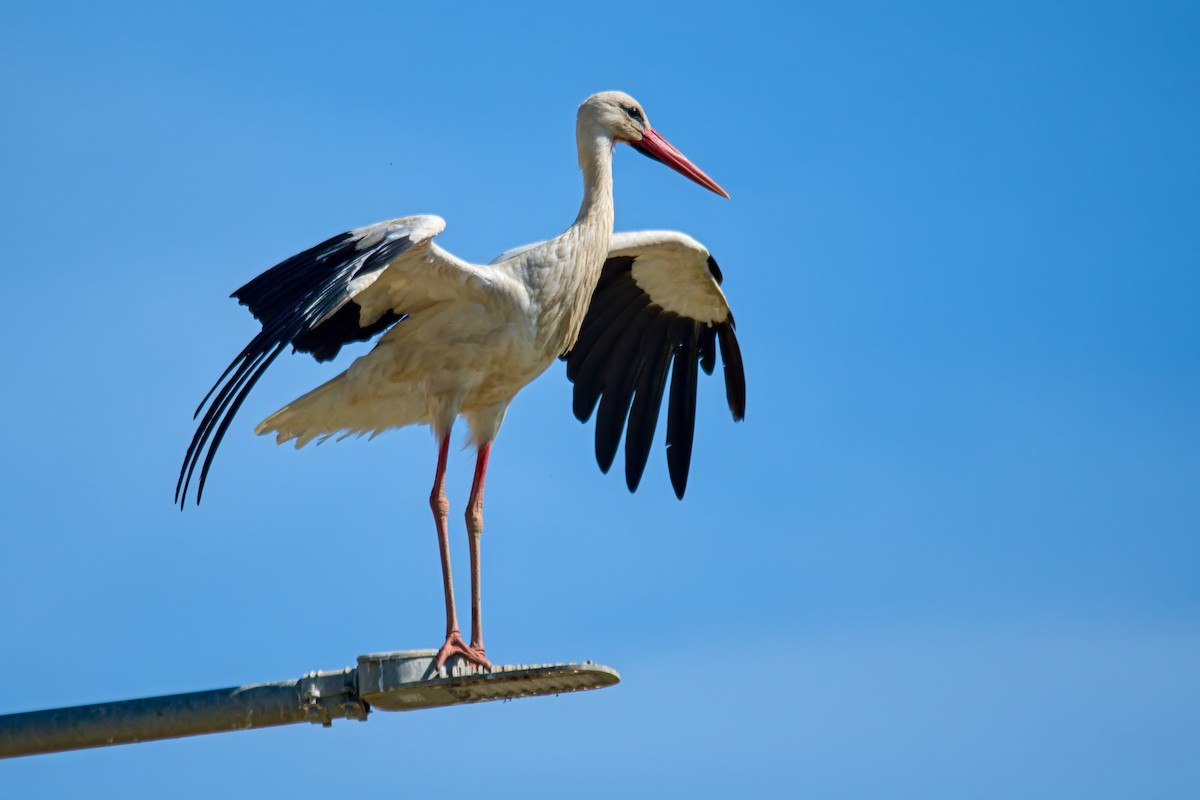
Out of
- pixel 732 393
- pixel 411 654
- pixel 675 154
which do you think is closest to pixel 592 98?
pixel 675 154

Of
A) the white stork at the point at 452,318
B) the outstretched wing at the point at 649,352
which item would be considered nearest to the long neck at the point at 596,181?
the white stork at the point at 452,318

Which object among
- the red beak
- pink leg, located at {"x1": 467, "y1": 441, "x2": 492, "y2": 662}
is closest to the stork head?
the red beak

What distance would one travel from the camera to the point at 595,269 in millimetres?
9594

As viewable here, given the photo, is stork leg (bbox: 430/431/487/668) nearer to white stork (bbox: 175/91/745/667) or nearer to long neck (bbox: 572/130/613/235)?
white stork (bbox: 175/91/745/667)

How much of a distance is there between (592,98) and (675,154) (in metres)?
0.68

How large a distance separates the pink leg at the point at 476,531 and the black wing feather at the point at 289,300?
1.51 meters

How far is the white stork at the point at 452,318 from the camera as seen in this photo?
27.6 ft

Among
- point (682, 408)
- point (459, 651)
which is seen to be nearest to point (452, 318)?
point (459, 651)

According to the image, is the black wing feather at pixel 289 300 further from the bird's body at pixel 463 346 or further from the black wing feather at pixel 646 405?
the black wing feather at pixel 646 405

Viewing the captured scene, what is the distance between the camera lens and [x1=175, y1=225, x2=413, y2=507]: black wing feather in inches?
304

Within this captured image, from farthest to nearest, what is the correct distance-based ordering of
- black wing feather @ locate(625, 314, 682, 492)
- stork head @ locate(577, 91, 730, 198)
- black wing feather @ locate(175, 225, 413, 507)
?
black wing feather @ locate(625, 314, 682, 492), stork head @ locate(577, 91, 730, 198), black wing feather @ locate(175, 225, 413, 507)

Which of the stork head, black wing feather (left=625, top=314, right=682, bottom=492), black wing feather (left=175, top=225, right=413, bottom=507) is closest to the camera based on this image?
black wing feather (left=175, top=225, right=413, bottom=507)

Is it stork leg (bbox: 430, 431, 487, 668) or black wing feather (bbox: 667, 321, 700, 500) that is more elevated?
black wing feather (bbox: 667, 321, 700, 500)

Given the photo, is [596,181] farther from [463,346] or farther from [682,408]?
[682,408]
